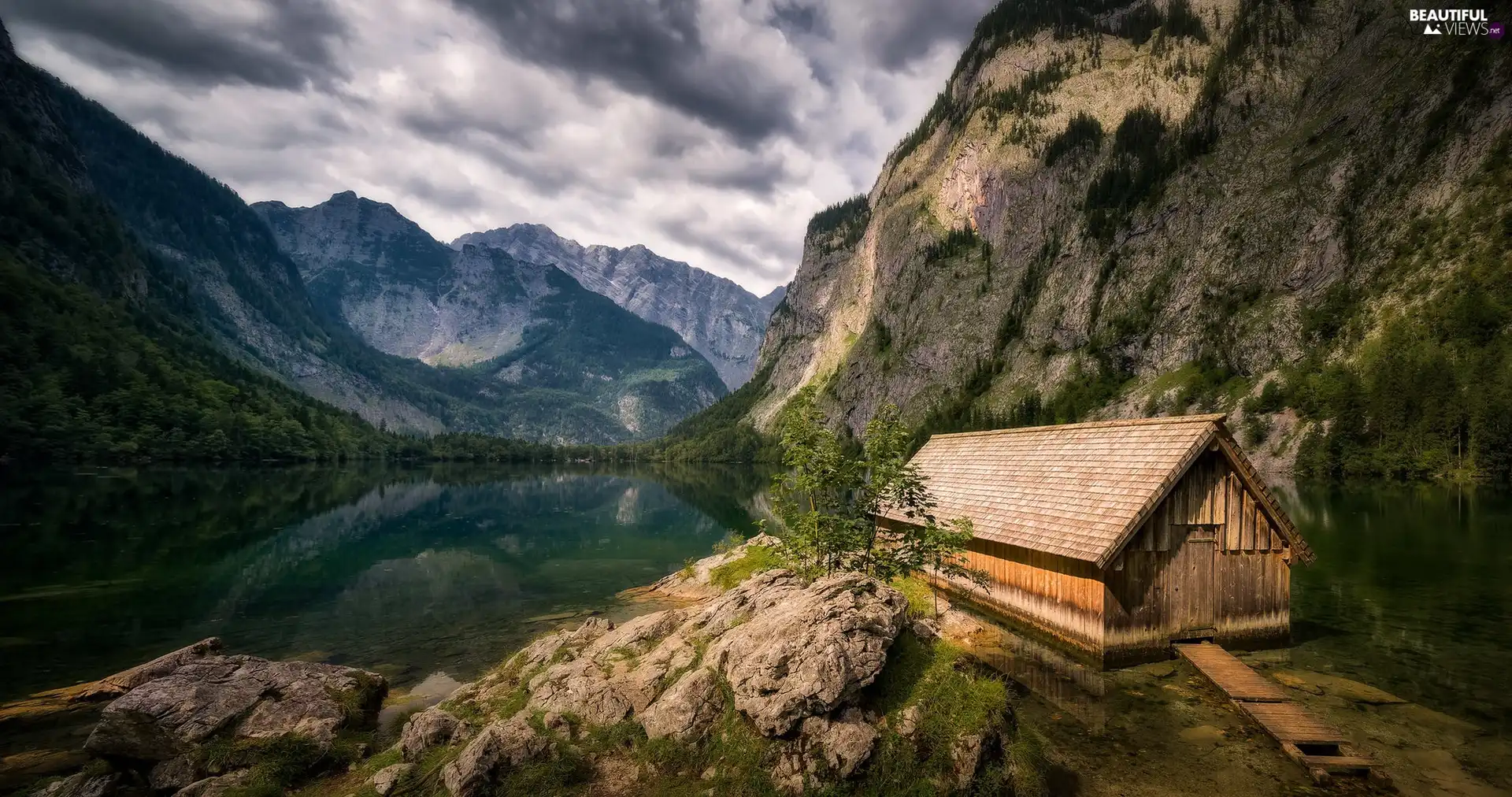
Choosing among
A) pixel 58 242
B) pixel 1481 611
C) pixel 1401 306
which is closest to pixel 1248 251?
pixel 1401 306

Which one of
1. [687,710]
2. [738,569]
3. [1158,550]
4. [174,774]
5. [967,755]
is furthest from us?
[738,569]

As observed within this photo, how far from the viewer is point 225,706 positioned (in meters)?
14.9

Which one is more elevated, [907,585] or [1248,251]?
[1248,251]

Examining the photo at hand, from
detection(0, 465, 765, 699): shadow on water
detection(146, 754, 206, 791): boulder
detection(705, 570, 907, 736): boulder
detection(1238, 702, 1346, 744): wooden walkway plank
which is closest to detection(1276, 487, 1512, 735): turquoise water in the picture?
detection(1238, 702, 1346, 744): wooden walkway plank

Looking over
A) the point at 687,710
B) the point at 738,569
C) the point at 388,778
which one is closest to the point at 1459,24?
the point at 738,569

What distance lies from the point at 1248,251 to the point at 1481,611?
492 feet

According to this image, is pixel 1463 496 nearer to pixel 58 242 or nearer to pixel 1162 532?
pixel 1162 532

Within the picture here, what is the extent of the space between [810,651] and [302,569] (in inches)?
1743

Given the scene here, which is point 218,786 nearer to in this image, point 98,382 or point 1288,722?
point 1288,722

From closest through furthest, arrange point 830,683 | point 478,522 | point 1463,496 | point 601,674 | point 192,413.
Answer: point 830,683, point 601,674, point 1463,496, point 478,522, point 192,413

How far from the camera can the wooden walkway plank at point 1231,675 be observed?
15352mm

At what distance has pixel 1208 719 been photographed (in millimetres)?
14930

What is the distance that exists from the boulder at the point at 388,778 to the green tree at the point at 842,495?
394 inches

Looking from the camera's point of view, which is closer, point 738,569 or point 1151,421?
point 1151,421
